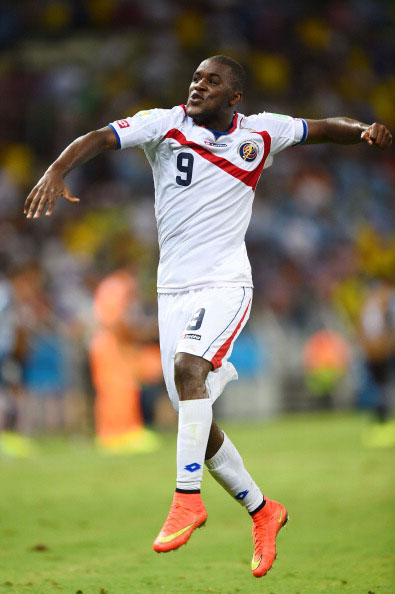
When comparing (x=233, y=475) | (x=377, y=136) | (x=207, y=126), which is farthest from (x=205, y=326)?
(x=377, y=136)

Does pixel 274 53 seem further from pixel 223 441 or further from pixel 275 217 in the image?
pixel 223 441

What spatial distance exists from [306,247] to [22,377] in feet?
23.6

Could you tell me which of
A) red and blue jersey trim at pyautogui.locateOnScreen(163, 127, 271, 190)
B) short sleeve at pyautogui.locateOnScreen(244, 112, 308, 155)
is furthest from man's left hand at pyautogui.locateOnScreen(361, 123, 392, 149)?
red and blue jersey trim at pyautogui.locateOnScreen(163, 127, 271, 190)

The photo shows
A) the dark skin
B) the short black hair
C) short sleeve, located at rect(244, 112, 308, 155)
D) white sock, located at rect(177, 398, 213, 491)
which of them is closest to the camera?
the dark skin

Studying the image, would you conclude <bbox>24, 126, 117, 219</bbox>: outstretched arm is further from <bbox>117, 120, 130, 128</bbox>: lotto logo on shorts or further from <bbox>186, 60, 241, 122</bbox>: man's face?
<bbox>186, 60, 241, 122</bbox>: man's face

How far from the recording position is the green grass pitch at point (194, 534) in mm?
5930

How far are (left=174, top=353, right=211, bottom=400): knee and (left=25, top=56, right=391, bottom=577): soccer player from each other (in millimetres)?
26

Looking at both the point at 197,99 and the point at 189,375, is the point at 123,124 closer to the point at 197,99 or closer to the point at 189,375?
the point at 197,99

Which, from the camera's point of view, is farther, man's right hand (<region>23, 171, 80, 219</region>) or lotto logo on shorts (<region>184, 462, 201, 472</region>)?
lotto logo on shorts (<region>184, 462, 201, 472</region>)

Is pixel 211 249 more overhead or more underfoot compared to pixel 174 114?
more underfoot

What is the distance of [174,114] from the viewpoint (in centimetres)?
580

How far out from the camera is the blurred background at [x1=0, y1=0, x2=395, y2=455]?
14.8 m

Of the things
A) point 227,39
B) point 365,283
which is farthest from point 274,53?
point 365,283

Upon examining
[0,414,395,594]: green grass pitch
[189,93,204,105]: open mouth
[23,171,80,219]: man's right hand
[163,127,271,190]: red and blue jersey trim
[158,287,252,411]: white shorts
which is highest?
[189,93,204,105]: open mouth
